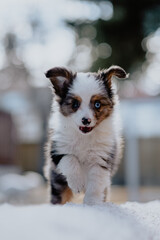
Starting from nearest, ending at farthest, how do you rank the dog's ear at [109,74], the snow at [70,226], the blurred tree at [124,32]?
1. the snow at [70,226]
2. the dog's ear at [109,74]
3. the blurred tree at [124,32]

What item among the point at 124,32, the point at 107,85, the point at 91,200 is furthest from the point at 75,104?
the point at 124,32

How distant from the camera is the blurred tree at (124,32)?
9125mm

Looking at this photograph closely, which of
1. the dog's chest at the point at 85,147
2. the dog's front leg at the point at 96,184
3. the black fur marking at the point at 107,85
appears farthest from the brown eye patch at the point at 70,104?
the dog's front leg at the point at 96,184

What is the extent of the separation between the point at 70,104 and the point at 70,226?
158 cm

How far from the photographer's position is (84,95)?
3.31 meters

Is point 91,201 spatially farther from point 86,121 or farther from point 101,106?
point 101,106

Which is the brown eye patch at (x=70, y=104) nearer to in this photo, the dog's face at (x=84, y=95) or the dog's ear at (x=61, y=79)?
the dog's face at (x=84, y=95)

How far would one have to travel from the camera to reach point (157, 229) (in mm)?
2396

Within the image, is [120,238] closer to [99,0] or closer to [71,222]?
[71,222]

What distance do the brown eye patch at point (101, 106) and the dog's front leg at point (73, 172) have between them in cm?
40

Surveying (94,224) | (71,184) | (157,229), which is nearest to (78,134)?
(71,184)

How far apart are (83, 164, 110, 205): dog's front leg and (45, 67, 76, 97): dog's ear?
75 centimetres

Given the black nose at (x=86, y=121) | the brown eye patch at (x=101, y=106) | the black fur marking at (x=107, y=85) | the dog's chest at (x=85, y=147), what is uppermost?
the black fur marking at (x=107, y=85)

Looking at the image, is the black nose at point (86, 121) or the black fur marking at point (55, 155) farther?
the black fur marking at point (55, 155)
